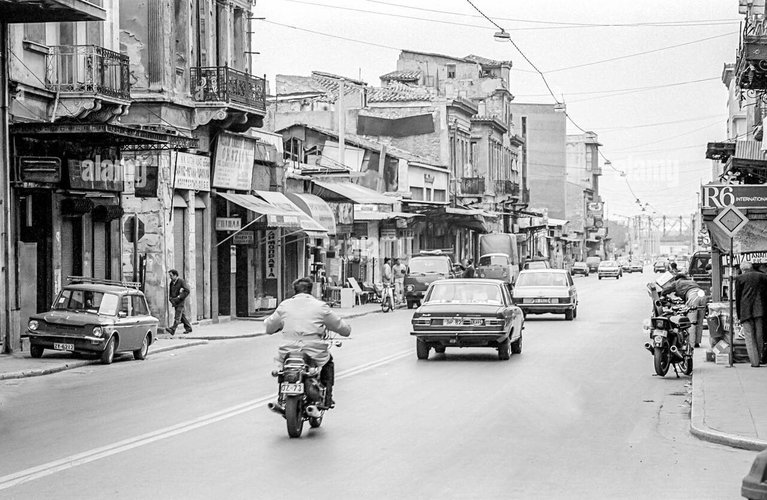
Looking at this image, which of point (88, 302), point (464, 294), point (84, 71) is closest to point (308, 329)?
point (464, 294)

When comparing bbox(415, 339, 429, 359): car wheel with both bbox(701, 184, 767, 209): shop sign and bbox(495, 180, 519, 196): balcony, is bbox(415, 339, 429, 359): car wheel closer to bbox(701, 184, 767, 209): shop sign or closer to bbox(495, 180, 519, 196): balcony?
bbox(701, 184, 767, 209): shop sign

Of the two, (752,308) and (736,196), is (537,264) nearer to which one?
(736,196)

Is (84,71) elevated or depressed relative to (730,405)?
elevated

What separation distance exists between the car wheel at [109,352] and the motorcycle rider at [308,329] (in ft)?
35.8

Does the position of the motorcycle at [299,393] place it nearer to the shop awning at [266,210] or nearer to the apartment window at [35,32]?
the apartment window at [35,32]

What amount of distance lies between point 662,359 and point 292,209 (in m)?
23.8

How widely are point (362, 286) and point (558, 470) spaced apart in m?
41.6

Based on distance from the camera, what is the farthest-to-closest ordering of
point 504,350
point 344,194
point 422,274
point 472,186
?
point 472,186 → point 422,274 → point 344,194 → point 504,350

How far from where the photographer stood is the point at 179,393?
710 inches

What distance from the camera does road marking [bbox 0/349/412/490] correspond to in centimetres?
1048

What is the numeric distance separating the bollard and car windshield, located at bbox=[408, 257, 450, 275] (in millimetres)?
45134

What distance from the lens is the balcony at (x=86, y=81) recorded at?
93.5ft

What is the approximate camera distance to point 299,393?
1287 cm

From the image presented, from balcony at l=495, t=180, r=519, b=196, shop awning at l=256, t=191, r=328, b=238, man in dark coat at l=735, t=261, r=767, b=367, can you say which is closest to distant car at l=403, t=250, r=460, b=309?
shop awning at l=256, t=191, r=328, b=238
